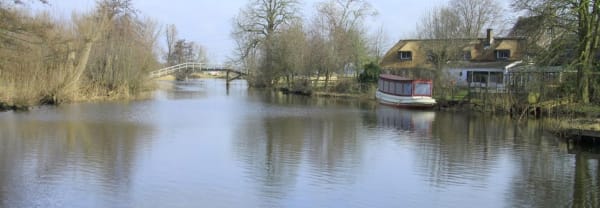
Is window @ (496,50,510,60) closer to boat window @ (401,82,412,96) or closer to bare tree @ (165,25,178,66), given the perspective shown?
boat window @ (401,82,412,96)

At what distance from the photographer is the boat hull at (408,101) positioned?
1361 inches

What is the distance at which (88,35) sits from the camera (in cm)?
3409

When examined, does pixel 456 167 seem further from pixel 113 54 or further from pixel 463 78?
pixel 463 78

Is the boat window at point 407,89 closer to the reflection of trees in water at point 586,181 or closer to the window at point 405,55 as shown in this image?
the window at point 405,55

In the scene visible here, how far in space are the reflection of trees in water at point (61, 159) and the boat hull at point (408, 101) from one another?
18.0 meters

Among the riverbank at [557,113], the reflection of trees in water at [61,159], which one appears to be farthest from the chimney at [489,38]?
the reflection of trees in water at [61,159]

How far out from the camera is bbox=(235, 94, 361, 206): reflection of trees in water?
12.6m

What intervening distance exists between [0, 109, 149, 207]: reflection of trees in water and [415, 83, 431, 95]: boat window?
736 inches

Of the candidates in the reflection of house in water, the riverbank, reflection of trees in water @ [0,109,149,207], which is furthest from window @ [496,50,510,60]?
reflection of trees in water @ [0,109,149,207]

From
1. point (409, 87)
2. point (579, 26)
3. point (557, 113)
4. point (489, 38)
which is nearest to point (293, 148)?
point (557, 113)

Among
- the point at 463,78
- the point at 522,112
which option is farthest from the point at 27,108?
the point at 463,78

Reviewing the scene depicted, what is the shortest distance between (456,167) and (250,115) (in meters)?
14.4

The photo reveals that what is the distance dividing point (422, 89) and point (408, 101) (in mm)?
1046

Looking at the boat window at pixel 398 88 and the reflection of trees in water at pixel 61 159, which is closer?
the reflection of trees in water at pixel 61 159
